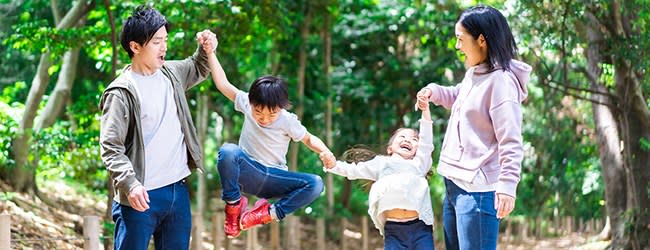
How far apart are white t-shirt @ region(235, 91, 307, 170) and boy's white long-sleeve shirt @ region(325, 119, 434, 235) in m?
0.27

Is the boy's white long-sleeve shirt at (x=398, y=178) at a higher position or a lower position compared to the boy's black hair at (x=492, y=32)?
lower

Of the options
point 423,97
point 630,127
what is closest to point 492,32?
point 423,97

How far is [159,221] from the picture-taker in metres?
3.27

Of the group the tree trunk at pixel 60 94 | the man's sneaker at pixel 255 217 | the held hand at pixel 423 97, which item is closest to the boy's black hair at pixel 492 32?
the held hand at pixel 423 97

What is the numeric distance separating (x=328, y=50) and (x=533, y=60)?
3759 millimetres

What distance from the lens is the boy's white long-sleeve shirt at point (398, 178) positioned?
158 inches

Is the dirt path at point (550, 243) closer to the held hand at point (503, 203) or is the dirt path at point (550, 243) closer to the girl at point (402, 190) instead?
the girl at point (402, 190)

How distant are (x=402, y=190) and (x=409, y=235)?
20 cm

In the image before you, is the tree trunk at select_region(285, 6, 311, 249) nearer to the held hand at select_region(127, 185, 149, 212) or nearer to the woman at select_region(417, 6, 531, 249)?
the woman at select_region(417, 6, 531, 249)

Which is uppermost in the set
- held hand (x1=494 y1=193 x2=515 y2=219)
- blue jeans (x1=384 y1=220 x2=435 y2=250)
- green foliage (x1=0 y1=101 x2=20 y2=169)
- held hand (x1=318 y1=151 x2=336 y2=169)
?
green foliage (x1=0 y1=101 x2=20 y2=169)

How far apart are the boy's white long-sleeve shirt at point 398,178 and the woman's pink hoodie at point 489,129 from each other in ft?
2.17

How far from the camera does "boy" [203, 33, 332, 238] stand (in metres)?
3.76

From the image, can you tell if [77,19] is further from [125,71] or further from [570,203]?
[570,203]

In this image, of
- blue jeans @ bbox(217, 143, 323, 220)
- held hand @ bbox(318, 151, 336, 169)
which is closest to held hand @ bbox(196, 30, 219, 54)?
blue jeans @ bbox(217, 143, 323, 220)
